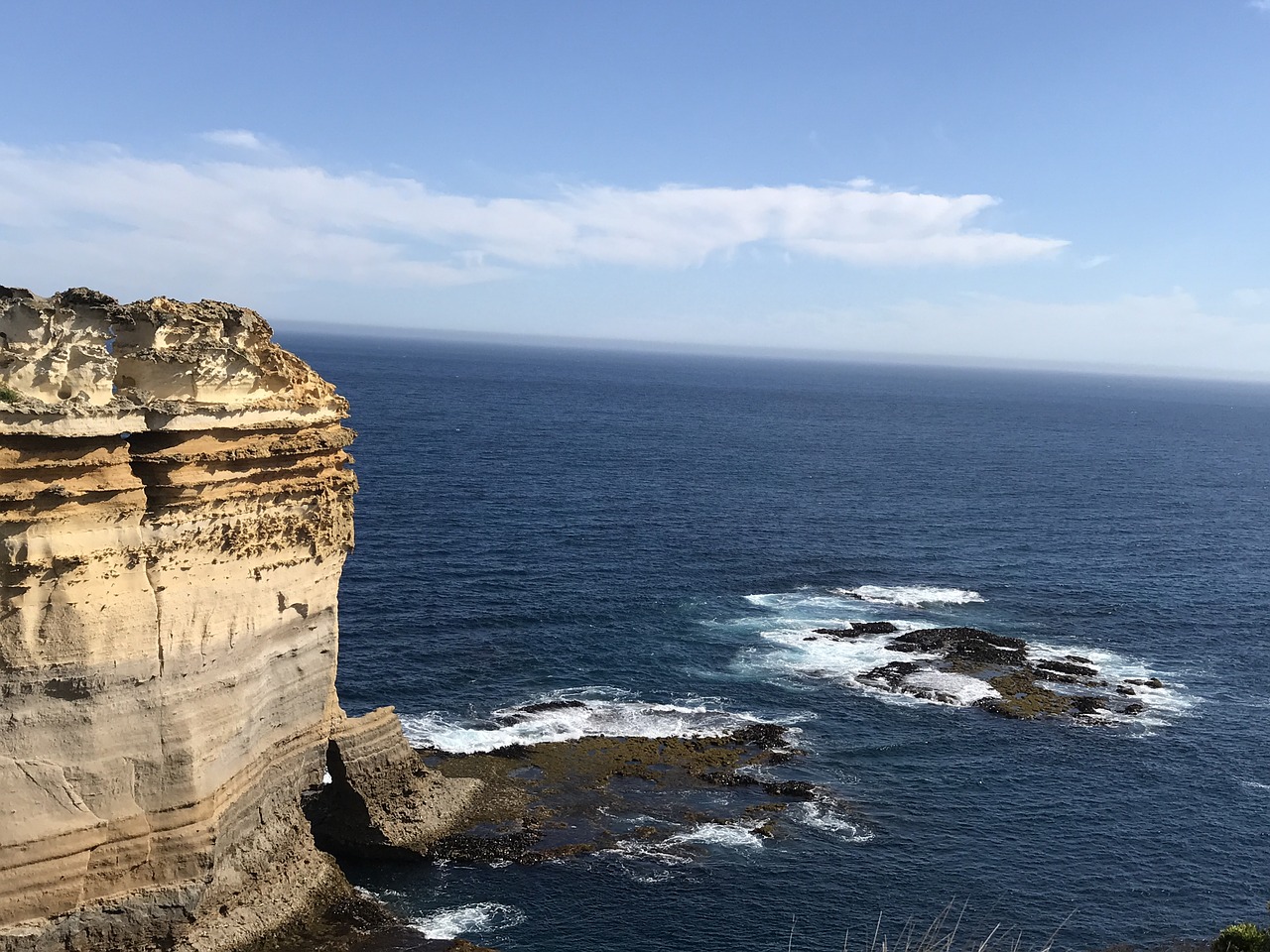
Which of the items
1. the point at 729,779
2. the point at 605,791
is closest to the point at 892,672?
the point at 729,779

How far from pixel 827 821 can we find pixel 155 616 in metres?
27.4

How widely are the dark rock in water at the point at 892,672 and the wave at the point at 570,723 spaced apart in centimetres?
956

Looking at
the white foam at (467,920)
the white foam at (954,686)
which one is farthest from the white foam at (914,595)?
the white foam at (467,920)

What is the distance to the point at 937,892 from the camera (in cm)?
3841

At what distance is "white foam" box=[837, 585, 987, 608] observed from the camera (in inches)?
2918

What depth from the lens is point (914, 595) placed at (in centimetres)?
7600

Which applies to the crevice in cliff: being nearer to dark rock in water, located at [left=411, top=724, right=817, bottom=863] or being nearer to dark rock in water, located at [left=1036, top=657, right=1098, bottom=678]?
dark rock in water, located at [left=411, top=724, right=817, bottom=863]

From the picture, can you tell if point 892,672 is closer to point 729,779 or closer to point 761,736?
point 761,736

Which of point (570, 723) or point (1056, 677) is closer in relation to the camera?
point (570, 723)

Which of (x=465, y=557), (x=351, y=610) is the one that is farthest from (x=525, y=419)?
(x=351, y=610)

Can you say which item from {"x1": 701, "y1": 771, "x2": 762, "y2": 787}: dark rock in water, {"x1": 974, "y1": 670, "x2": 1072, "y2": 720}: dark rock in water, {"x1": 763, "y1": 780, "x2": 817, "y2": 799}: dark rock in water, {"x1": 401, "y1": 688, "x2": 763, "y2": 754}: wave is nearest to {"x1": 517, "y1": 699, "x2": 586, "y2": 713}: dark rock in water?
{"x1": 401, "y1": 688, "x2": 763, "y2": 754}: wave

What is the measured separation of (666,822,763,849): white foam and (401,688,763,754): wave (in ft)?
26.5

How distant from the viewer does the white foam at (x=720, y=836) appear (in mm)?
40906

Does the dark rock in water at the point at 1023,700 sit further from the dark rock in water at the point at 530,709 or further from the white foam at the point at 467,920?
the white foam at the point at 467,920
